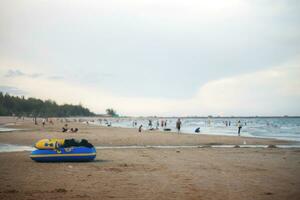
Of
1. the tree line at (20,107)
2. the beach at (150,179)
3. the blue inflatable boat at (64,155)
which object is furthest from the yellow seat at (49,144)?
the tree line at (20,107)

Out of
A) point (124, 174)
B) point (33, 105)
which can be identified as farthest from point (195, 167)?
point (33, 105)

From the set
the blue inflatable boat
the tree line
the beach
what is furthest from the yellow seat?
the tree line

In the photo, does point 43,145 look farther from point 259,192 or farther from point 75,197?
point 259,192

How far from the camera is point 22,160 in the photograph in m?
17.9

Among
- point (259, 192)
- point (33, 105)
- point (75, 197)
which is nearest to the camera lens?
point (75, 197)

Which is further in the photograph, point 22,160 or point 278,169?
point 22,160

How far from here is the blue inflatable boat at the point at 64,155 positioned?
16906 mm

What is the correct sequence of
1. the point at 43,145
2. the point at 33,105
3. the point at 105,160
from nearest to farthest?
the point at 43,145
the point at 105,160
the point at 33,105

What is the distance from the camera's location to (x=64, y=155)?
16984mm

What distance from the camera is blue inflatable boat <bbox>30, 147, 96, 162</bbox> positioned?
55.5 feet

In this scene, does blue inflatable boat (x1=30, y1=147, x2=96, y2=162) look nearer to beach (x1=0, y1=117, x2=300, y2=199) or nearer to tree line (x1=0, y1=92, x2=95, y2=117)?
beach (x1=0, y1=117, x2=300, y2=199)

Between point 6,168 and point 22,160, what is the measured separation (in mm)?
2761

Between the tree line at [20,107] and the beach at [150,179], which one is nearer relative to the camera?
the beach at [150,179]

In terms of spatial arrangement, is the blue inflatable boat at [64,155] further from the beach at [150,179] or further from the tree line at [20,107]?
the tree line at [20,107]
